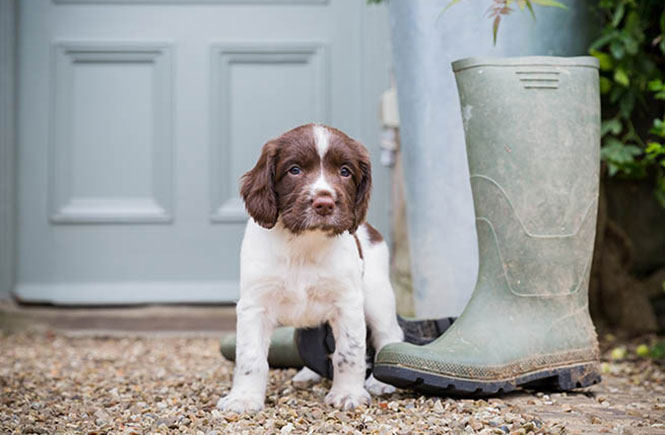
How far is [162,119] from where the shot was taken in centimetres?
382

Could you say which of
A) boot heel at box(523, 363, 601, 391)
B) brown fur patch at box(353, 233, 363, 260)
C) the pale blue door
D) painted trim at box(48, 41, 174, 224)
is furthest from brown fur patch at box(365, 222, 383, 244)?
painted trim at box(48, 41, 174, 224)

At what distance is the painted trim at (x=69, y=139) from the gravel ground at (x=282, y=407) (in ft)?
3.75

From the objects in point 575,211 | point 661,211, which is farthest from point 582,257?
point 661,211

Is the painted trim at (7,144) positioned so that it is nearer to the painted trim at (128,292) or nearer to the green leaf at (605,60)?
the painted trim at (128,292)

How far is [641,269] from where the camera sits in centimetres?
340

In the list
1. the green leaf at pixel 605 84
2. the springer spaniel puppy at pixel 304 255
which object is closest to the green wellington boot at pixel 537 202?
the springer spaniel puppy at pixel 304 255

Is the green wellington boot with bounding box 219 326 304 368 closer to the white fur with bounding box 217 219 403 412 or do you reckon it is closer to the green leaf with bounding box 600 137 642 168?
the white fur with bounding box 217 219 403 412

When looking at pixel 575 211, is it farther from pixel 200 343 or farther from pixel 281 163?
pixel 200 343

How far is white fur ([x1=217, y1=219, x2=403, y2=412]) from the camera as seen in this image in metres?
1.98

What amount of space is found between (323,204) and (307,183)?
0.08 meters

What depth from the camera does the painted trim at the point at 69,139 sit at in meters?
3.79

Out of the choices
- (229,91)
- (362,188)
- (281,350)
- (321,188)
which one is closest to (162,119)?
(229,91)

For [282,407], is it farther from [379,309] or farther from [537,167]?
[537,167]

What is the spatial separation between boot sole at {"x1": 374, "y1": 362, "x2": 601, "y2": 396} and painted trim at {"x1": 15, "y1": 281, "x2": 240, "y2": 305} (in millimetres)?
1913
